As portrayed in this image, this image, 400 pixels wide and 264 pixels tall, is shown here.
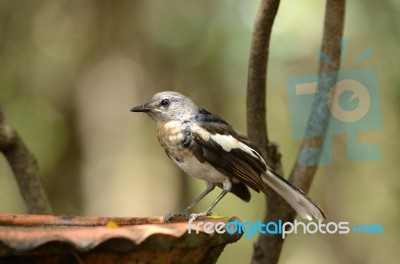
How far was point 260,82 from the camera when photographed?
117 inches

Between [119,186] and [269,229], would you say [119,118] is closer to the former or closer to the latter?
[119,186]

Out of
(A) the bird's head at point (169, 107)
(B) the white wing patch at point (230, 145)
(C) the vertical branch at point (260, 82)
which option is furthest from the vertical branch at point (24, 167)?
(C) the vertical branch at point (260, 82)

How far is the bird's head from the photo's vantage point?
126 inches

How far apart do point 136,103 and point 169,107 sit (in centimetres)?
473

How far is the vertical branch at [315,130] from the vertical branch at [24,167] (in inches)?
52.1

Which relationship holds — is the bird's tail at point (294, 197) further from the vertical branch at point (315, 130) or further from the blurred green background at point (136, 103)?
the blurred green background at point (136, 103)

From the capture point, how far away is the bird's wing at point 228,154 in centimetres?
287

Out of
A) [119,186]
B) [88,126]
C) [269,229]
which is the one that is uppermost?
[269,229]

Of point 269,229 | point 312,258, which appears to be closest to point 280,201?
point 269,229

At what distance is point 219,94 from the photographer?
313 inches

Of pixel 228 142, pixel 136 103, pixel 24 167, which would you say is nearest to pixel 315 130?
pixel 228 142

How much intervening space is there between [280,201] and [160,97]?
3.01ft

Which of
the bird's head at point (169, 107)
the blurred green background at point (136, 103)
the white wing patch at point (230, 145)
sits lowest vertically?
the blurred green background at point (136, 103)

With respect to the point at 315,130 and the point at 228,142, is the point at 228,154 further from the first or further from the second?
the point at 315,130
